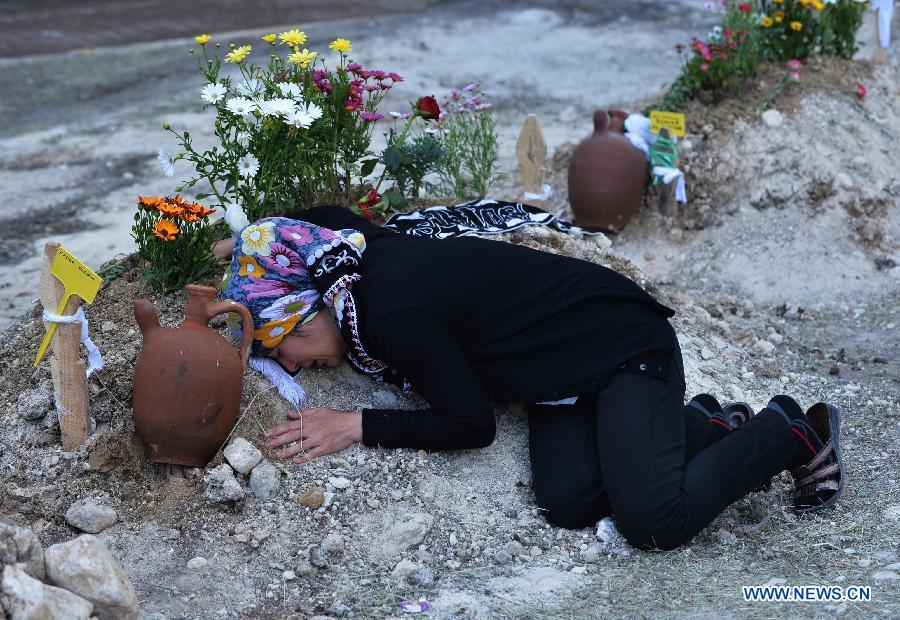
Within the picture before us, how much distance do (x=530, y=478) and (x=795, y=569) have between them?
96 centimetres

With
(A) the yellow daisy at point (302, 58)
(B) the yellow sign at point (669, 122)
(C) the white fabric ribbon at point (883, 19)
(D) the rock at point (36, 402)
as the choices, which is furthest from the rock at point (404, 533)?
(C) the white fabric ribbon at point (883, 19)

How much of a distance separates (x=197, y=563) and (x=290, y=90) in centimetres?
192

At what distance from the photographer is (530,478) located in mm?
A: 3760

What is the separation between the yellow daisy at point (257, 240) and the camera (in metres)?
3.47

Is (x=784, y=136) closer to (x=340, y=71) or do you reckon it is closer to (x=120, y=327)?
(x=340, y=71)

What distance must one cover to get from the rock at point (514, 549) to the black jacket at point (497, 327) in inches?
13.9

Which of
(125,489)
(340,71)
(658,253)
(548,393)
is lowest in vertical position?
(658,253)

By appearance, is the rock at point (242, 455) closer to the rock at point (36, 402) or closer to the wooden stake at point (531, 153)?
the rock at point (36, 402)

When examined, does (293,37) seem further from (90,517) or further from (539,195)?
(90,517)

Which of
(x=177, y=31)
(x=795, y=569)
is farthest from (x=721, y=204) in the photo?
(x=177, y=31)

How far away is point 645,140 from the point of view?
21.5 ft

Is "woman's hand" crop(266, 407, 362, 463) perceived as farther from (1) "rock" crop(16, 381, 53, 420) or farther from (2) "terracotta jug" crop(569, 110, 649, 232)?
(2) "terracotta jug" crop(569, 110, 649, 232)

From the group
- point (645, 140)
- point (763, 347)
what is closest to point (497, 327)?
point (763, 347)

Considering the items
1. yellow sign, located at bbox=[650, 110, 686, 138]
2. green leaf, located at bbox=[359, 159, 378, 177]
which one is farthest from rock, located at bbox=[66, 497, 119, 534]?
yellow sign, located at bbox=[650, 110, 686, 138]
